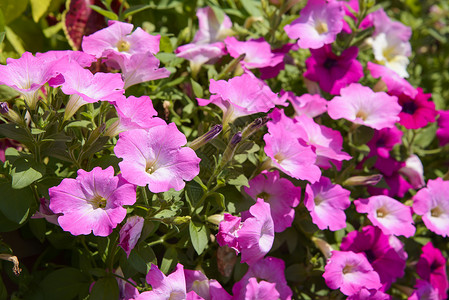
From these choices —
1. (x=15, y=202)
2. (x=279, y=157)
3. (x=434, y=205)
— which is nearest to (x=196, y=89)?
(x=279, y=157)

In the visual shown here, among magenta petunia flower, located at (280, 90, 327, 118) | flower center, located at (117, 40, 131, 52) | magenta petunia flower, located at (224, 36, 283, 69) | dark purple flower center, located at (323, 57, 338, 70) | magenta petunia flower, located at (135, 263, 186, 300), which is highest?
flower center, located at (117, 40, 131, 52)

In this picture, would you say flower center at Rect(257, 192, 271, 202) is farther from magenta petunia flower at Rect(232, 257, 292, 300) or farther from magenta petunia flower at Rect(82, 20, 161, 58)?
magenta petunia flower at Rect(82, 20, 161, 58)

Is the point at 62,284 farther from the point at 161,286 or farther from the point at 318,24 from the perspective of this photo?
the point at 318,24

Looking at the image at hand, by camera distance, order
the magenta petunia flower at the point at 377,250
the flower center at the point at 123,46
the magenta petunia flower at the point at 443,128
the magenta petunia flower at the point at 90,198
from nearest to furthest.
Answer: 1. the magenta petunia flower at the point at 90,198
2. the flower center at the point at 123,46
3. the magenta petunia flower at the point at 377,250
4. the magenta petunia flower at the point at 443,128

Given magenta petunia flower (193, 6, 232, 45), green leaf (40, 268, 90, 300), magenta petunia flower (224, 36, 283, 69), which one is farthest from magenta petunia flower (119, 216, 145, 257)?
magenta petunia flower (193, 6, 232, 45)

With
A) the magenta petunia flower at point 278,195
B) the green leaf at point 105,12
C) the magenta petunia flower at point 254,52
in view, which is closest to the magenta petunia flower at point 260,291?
the magenta petunia flower at point 278,195

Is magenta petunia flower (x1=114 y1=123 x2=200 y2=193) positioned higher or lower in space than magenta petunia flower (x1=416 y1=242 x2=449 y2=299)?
higher

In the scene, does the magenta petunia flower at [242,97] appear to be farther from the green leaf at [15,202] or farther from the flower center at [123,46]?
the green leaf at [15,202]
